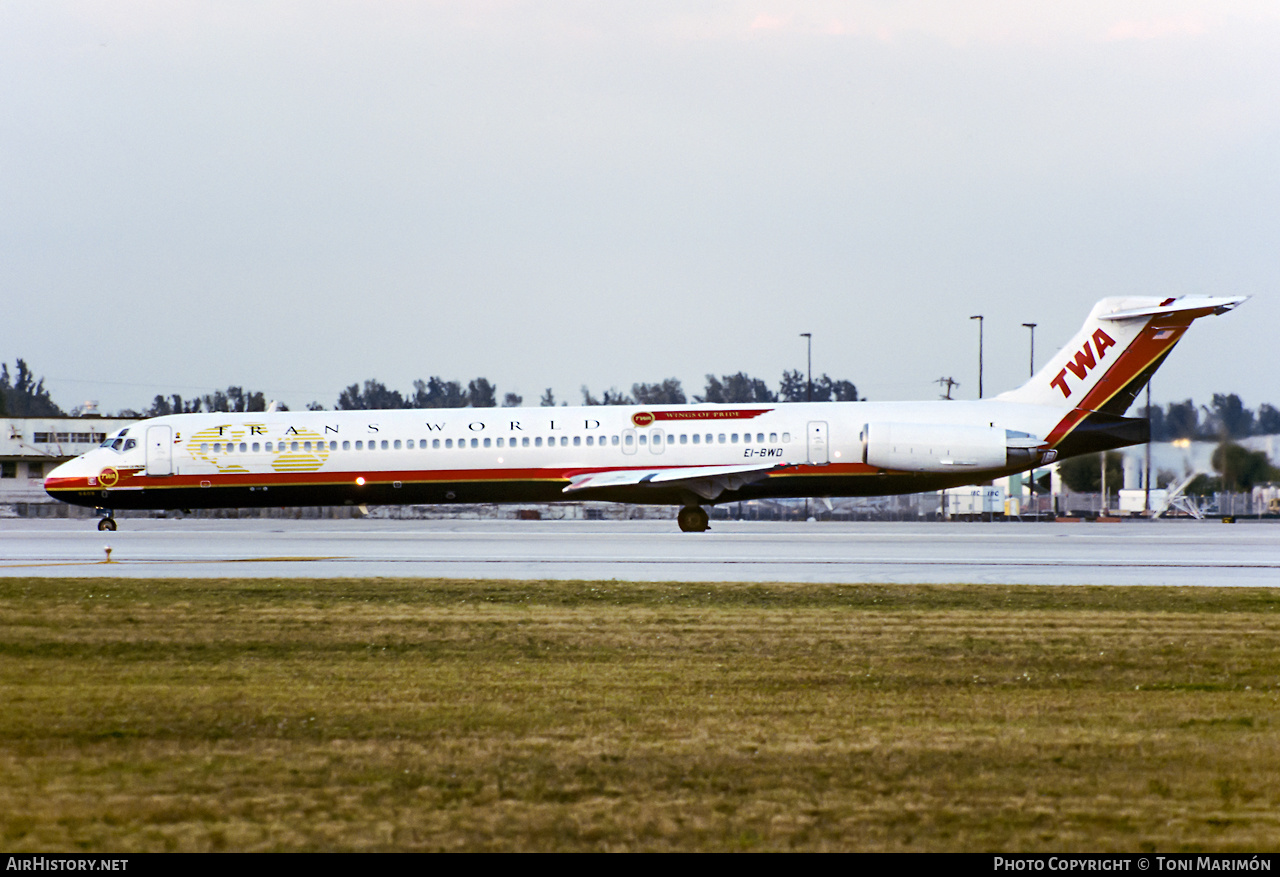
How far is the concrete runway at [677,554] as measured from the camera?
778 inches

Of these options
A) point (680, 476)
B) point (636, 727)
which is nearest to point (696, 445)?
point (680, 476)

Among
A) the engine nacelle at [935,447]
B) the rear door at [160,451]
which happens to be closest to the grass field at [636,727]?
the engine nacelle at [935,447]

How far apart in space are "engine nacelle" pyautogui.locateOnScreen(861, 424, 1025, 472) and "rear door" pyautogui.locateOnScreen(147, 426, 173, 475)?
60.5ft

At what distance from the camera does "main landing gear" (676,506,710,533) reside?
1309 inches

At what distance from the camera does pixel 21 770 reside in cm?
691

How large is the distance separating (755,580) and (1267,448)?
3299cm

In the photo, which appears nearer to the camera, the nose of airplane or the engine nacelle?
the engine nacelle

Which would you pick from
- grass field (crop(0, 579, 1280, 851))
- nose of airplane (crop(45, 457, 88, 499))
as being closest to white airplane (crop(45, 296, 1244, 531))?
nose of airplane (crop(45, 457, 88, 499))

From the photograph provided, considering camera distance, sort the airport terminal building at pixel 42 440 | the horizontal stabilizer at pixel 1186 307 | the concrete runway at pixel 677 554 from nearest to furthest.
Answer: the concrete runway at pixel 677 554, the horizontal stabilizer at pixel 1186 307, the airport terminal building at pixel 42 440

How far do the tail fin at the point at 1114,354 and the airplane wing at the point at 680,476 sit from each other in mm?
7820

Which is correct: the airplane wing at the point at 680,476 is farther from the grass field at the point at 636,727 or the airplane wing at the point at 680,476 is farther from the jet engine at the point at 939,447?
the grass field at the point at 636,727

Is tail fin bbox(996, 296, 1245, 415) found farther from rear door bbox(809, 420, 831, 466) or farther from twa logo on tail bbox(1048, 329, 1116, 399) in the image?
rear door bbox(809, 420, 831, 466)

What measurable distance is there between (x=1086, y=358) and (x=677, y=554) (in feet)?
46.4
